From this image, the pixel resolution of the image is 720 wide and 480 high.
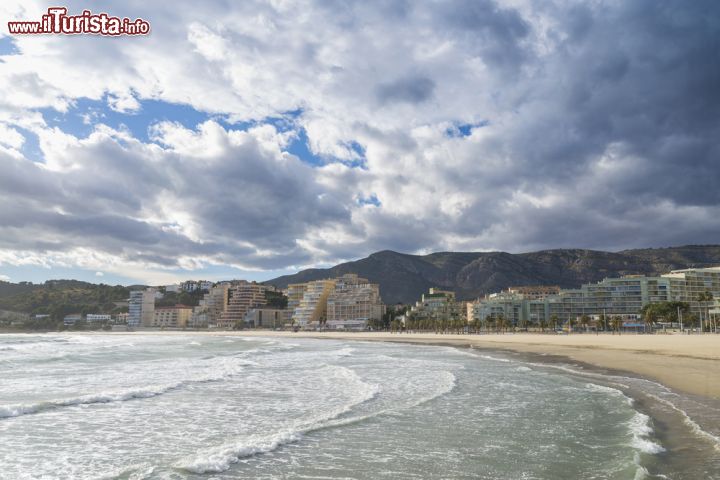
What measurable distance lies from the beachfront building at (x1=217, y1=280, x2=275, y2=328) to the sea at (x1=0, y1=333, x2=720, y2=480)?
14612 cm

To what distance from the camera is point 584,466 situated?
339 inches

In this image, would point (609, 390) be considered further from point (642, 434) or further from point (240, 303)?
point (240, 303)

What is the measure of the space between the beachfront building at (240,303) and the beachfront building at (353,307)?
32.4 metres

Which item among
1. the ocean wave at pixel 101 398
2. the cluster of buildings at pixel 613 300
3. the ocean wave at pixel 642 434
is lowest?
the ocean wave at pixel 101 398

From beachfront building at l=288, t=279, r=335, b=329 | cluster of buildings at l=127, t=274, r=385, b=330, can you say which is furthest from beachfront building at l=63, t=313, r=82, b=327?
beachfront building at l=288, t=279, r=335, b=329

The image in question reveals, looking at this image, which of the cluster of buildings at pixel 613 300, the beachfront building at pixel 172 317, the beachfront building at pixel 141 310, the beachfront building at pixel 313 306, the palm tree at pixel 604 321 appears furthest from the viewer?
the beachfront building at pixel 141 310

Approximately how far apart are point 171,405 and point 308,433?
625cm

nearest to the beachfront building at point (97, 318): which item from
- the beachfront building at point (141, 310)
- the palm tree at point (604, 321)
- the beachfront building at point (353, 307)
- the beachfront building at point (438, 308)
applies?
the beachfront building at point (141, 310)

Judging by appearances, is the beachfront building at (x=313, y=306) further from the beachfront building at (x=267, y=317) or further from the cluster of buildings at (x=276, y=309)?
the beachfront building at (x=267, y=317)

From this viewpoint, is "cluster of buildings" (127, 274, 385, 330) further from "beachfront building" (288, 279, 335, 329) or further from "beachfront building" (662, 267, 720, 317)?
"beachfront building" (662, 267, 720, 317)

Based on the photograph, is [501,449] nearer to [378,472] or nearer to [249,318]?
[378,472]

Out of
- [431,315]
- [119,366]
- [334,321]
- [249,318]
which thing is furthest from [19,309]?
[119,366]

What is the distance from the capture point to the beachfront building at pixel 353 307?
138875mm

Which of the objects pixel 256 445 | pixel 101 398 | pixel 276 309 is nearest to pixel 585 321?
pixel 101 398
